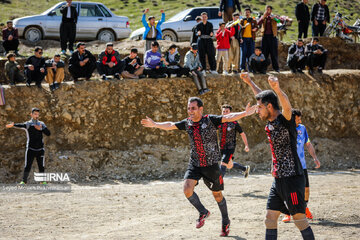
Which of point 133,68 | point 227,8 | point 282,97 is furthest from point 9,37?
point 282,97

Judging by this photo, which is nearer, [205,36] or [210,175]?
[210,175]

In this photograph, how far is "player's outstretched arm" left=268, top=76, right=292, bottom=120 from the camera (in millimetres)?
5977

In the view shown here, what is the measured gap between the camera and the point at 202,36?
56.9 ft

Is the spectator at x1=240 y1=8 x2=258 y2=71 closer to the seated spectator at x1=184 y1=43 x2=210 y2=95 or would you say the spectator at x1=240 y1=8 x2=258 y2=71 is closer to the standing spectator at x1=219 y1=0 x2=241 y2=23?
the standing spectator at x1=219 y1=0 x2=241 y2=23

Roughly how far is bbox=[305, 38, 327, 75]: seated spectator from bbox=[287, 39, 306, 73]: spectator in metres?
0.33

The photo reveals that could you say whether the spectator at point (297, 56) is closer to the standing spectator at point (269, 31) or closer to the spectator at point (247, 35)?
the standing spectator at point (269, 31)

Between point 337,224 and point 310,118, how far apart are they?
10.6m

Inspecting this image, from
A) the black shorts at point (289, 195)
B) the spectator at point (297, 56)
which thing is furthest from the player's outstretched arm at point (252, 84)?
the spectator at point (297, 56)

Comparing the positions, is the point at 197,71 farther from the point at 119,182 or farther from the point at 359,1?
the point at 359,1

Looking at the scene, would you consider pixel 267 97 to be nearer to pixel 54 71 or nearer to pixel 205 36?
pixel 54 71

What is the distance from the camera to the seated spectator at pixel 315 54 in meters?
18.6

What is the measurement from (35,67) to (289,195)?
36.1 feet

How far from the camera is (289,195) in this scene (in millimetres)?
6332

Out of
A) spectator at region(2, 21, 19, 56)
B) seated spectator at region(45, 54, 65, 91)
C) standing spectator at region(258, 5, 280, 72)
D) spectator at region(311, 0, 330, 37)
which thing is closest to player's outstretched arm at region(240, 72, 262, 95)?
seated spectator at region(45, 54, 65, 91)
